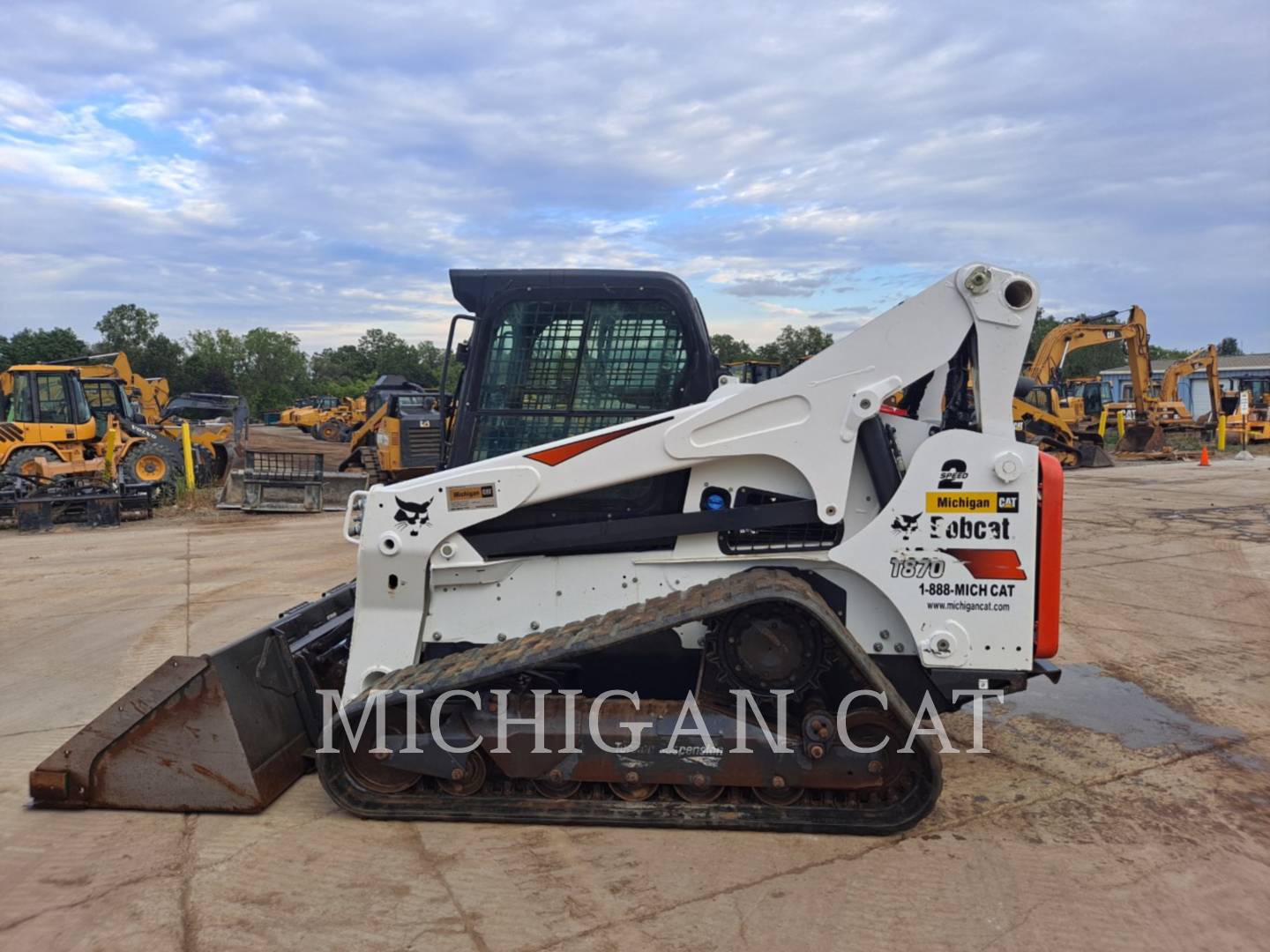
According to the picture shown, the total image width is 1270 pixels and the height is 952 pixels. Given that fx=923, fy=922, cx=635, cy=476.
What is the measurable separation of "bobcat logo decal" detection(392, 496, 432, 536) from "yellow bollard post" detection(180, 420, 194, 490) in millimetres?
13992

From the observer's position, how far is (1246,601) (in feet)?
26.4

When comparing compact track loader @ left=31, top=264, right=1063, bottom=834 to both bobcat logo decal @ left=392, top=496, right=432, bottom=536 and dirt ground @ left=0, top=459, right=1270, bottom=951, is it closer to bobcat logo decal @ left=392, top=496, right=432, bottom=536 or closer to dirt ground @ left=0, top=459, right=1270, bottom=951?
bobcat logo decal @ left=392, top=496, right=432, bottom=536

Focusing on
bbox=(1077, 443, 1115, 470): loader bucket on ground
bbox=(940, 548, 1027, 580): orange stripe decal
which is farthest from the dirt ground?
bbox=(1077, 443, 1115, 470): loader bucket on ground

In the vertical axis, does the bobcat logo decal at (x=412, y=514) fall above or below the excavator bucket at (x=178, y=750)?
above

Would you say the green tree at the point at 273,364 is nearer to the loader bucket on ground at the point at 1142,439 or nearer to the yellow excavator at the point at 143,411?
the yellow excavator at the point at 143,411

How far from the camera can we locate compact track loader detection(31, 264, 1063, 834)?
3.72 m

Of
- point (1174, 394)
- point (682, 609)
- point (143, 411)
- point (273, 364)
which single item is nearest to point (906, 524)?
point (682, 609)

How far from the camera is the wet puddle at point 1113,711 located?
4883 millimetres

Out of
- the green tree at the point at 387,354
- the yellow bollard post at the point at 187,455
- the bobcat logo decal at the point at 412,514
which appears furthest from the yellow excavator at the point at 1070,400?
the green tree at the point at 387,354

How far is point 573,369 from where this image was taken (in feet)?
14.0

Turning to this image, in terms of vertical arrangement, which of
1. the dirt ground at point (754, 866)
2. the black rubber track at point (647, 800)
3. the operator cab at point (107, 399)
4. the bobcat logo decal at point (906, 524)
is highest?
the operator cab at point (107, 399)

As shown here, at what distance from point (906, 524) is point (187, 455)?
15853 mm

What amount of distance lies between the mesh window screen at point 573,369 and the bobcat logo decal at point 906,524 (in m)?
1.14

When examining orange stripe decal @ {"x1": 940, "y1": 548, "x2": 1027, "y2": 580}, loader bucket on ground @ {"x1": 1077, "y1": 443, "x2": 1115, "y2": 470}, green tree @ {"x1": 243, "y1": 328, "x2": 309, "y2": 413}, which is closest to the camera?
orange stripe decal @ {"x1": 940, "y1": 548, "x2": 1027, "y2": 580}
